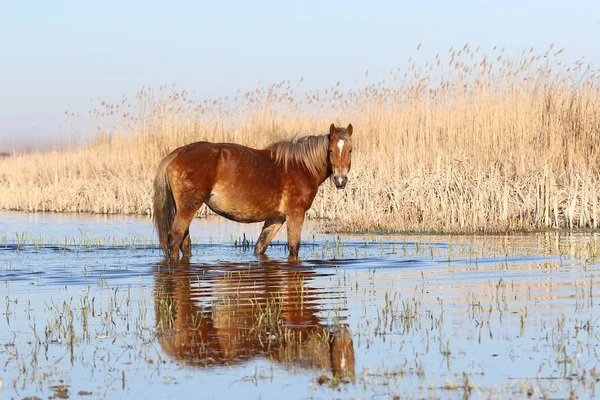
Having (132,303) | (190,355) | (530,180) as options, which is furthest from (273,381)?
(530,180)

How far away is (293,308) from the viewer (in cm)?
609

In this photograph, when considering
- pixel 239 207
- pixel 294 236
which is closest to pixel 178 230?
pixel 239 207

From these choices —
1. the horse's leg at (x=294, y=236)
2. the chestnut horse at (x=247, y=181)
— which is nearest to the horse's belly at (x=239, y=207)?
the chestnut horse at (x=247, y=181)

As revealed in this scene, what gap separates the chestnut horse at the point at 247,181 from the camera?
30.5ft

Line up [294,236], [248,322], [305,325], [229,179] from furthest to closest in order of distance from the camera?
[294,236]
[229,179]
[248,322]
[305,325]

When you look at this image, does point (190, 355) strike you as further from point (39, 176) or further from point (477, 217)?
point (39, 176)

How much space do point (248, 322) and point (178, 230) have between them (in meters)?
3.95

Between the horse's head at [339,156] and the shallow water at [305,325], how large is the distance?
876 mm

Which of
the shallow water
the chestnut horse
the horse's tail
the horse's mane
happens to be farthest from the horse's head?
the horse's tail

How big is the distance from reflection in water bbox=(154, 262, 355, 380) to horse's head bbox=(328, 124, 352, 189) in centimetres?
153

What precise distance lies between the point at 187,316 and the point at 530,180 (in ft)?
29.0

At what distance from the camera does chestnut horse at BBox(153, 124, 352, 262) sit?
928 cm

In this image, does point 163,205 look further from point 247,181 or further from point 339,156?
point 339,156

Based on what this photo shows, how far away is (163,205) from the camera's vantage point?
9547mm
